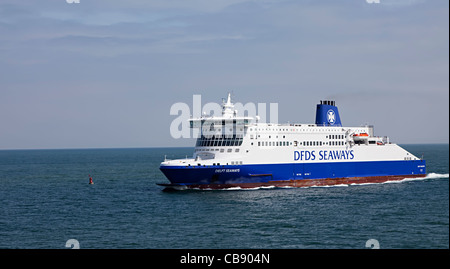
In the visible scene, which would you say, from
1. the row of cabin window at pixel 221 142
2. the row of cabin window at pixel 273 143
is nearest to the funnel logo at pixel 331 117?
the row of cabin window at pixel 273 143

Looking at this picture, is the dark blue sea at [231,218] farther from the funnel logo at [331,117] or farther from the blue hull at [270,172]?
the funnel logo at [331,117]

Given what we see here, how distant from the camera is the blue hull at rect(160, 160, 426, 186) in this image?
163ft

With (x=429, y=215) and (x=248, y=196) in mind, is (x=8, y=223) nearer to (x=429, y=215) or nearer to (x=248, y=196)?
(x=248, y=196)

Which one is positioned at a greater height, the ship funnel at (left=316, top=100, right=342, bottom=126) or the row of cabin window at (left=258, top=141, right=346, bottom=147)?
the ship funnel at (left=316, top=100, right=342, bottom=126)

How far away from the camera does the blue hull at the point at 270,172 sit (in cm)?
4959

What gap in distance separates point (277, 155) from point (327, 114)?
12189 millimetres

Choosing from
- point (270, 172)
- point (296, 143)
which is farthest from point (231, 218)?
point (296, 143)

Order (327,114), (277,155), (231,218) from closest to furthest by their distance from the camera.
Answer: (231,218), (277,155), (327,114)

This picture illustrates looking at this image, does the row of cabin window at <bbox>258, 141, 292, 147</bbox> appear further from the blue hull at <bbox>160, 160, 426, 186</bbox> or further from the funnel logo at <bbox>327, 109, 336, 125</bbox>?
the funnel logo at <bbox>327, 109, 336, 125</bbox>

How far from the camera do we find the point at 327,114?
6225 cm

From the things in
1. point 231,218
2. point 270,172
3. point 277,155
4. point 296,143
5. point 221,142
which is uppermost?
point 221,142

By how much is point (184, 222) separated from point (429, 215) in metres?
18.2

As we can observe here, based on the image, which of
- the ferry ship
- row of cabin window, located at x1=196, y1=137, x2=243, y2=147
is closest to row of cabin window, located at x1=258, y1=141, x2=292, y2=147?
the ferry ship

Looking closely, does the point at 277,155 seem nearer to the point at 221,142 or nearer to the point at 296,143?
the point at 296,143
